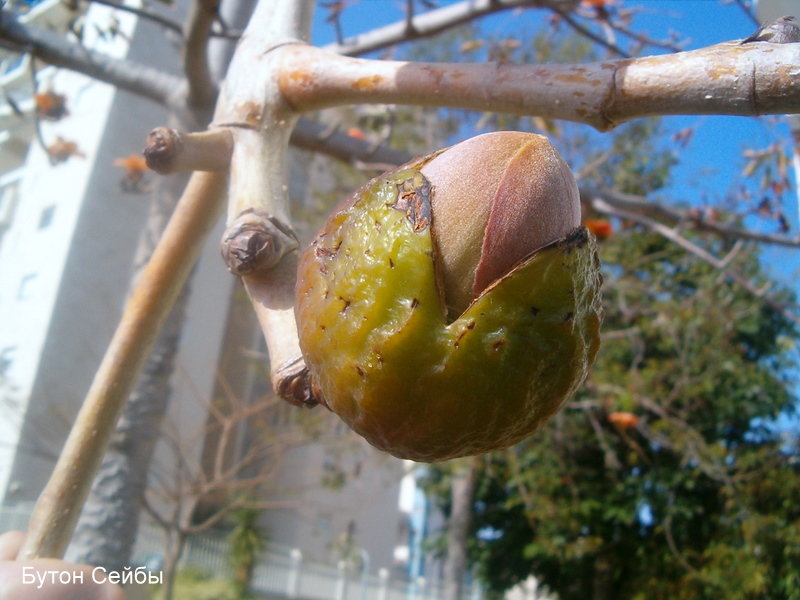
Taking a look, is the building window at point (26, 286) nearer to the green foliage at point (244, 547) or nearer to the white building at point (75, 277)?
the white building at point (75, 277)

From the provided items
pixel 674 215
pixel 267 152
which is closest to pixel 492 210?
pixel 267 152

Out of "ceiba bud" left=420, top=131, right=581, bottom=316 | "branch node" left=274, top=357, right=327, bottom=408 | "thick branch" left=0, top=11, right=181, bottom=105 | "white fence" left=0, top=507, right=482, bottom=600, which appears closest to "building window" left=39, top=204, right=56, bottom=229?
"white fence" left=0, top=507, right=482, bottom=600

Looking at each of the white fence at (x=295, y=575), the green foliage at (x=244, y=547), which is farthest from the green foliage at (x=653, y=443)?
the green foliage at (x=244, y=547)

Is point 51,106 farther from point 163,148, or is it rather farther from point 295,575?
point 295,575

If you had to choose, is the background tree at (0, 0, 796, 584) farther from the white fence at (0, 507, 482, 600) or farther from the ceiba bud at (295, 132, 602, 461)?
the white fence at (0, 507, 482, 600)

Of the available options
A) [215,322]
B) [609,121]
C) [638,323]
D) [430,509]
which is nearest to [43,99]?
[609,121]

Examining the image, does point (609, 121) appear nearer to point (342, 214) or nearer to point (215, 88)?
point (342, 214)
